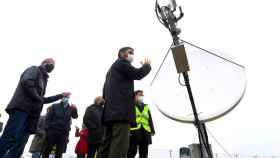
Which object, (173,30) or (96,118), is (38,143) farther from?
(173,30)

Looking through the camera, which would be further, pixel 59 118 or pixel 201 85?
pixel 59 118

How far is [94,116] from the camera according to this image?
6121 mm

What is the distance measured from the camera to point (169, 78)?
4.64 metres

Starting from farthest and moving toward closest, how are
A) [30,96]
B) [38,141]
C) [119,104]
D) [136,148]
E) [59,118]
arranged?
[38,141], [59,118], [136,148], [30,96], [119,104]

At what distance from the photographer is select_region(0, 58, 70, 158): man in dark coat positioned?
4059mm

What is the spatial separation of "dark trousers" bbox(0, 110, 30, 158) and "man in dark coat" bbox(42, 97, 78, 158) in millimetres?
1717

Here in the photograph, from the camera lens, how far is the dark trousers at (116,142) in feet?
10.5

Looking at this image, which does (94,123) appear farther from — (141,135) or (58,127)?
(141,135)

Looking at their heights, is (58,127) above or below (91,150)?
above

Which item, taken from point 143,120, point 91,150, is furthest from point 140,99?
point 91,150

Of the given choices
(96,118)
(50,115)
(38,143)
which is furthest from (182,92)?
(38,143)

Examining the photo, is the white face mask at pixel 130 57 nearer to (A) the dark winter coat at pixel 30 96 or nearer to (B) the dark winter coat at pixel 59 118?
(A) the dark winter coat at pixel 30 96

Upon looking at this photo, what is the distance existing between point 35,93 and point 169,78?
2087 millimetres

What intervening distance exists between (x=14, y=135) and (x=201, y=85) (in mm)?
2847
